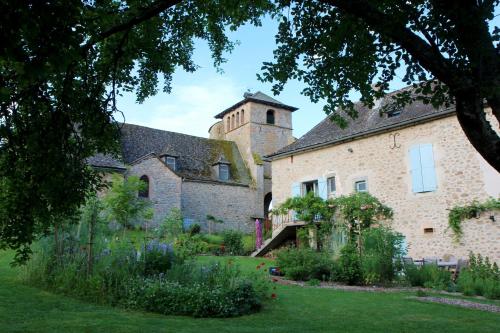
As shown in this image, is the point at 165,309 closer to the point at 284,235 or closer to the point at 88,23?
the point at 88,23

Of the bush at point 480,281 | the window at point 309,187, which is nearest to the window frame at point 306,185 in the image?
the window at point 309,187

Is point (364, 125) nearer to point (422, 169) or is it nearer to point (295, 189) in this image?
point (422, 169)

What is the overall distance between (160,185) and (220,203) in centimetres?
451

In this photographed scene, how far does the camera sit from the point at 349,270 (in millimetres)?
11234

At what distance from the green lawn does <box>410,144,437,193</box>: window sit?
7825 millimetres

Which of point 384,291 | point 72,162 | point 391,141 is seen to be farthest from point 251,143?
point 72,162

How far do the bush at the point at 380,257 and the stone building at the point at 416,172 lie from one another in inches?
140

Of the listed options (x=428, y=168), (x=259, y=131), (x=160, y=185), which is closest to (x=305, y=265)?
(x=428, y=168)

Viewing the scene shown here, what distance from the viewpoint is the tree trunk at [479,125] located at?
4.10 meters

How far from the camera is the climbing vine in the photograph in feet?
43.9

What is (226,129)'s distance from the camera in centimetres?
3450

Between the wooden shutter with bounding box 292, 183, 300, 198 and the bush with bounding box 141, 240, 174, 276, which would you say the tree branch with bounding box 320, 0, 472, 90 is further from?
the wooden shutter with bounding box 292, 183, 300, 198

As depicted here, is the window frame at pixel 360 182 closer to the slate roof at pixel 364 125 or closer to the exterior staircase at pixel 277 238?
the slate roof at pixel 364 125

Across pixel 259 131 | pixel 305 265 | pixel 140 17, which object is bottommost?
pixel 305 265
